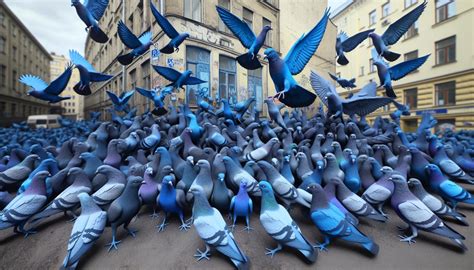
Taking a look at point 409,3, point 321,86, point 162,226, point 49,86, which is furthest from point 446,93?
point 49,86

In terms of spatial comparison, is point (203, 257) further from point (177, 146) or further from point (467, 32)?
point (467, 32)

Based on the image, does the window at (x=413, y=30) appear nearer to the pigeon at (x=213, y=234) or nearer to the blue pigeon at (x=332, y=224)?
the blue pigeon at (x=332, y=224)

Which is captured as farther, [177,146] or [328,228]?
[177,146]

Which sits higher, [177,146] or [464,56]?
[464,56]

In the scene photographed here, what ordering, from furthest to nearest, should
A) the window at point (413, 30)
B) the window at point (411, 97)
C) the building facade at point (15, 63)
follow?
1. the building facade at point (15, 63)
2. the window at point (411, 97)
3. the window at point (413, 30)

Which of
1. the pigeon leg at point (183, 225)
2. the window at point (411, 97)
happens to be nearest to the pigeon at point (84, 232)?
the pigeon leg at point (183, 225)

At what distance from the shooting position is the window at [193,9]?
30.0 feet

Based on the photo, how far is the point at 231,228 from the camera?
243 cm

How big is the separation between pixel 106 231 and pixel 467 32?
66.9 feet

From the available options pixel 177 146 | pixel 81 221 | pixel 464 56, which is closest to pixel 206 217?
pixel 81 221

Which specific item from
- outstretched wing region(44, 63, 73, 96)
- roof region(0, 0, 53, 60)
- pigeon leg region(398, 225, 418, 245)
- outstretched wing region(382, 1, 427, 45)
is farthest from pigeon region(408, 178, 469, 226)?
roof region(0, 0, 53, 60)

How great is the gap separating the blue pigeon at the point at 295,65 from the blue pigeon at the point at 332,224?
171 centimetres

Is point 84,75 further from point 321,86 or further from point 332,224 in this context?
point 321,86

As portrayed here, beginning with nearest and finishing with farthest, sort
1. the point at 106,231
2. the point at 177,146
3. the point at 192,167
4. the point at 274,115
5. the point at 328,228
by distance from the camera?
the point at 328,228 → the point at 106,231 → the point at 192,167 → the point at 177,146 → the point at 274,115
